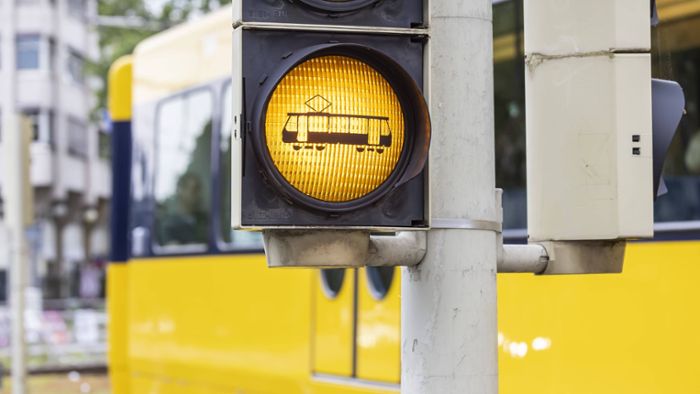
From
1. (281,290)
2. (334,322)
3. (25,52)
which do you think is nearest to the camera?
(334,322)

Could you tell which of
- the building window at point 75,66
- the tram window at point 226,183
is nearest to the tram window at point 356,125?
the tram window at point 226,183

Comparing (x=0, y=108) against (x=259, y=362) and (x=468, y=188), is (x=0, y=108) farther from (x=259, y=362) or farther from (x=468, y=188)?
(x=468, y=188)

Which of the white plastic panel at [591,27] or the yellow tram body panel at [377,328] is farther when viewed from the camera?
the yellow tram body panel at [377,328]

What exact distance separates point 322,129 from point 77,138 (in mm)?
55227

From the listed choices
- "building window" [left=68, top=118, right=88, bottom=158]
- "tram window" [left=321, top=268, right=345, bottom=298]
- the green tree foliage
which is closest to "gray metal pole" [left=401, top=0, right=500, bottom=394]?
"tram window" [left=321, top=268, right=345, bottom=298]

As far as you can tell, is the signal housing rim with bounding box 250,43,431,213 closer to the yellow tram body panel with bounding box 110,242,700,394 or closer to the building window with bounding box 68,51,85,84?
the yellow tram body panel with bounding box 110,242,700,394

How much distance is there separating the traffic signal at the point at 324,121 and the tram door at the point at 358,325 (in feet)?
12.7

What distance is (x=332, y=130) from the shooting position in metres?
2.92

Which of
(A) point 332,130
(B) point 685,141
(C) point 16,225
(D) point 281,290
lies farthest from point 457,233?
(C) point 16,225

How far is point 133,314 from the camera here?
10.5 meters

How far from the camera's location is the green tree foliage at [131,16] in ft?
83.0

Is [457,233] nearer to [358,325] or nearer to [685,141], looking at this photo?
[685,141]

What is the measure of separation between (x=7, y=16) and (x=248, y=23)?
51.9 m

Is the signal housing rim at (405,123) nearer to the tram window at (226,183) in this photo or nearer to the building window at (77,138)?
the tram window at (226,183)
